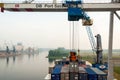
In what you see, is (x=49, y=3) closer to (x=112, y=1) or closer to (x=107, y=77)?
(x=112, y=1)

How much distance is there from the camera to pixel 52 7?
21875 millimetres

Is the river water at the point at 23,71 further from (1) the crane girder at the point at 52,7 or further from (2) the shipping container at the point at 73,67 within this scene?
(1) the crane girder at the point at 52,7

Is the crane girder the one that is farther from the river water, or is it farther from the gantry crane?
the river water

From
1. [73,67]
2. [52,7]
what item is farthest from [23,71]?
[52,7]

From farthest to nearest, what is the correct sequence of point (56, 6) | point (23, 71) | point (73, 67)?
1. point (23, 71)
2. point (73, 67)
3. point (56, 6)

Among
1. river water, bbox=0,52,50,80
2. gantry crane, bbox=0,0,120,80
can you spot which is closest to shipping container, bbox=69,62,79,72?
gantry crane, bbox=0,0,120,80

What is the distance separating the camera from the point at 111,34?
2480cm

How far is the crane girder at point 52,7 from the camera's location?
847 inches

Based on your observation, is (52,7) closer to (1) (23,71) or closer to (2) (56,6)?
(2) (56,6)

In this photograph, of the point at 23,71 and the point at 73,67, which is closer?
the point at 73,67

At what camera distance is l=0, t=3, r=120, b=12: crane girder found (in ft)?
70.6

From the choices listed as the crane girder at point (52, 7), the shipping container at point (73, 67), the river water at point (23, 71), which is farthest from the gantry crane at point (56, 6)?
the river water at point (23, 71)

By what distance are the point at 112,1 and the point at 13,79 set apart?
3816 cm

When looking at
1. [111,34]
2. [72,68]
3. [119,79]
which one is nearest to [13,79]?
[119,79]
